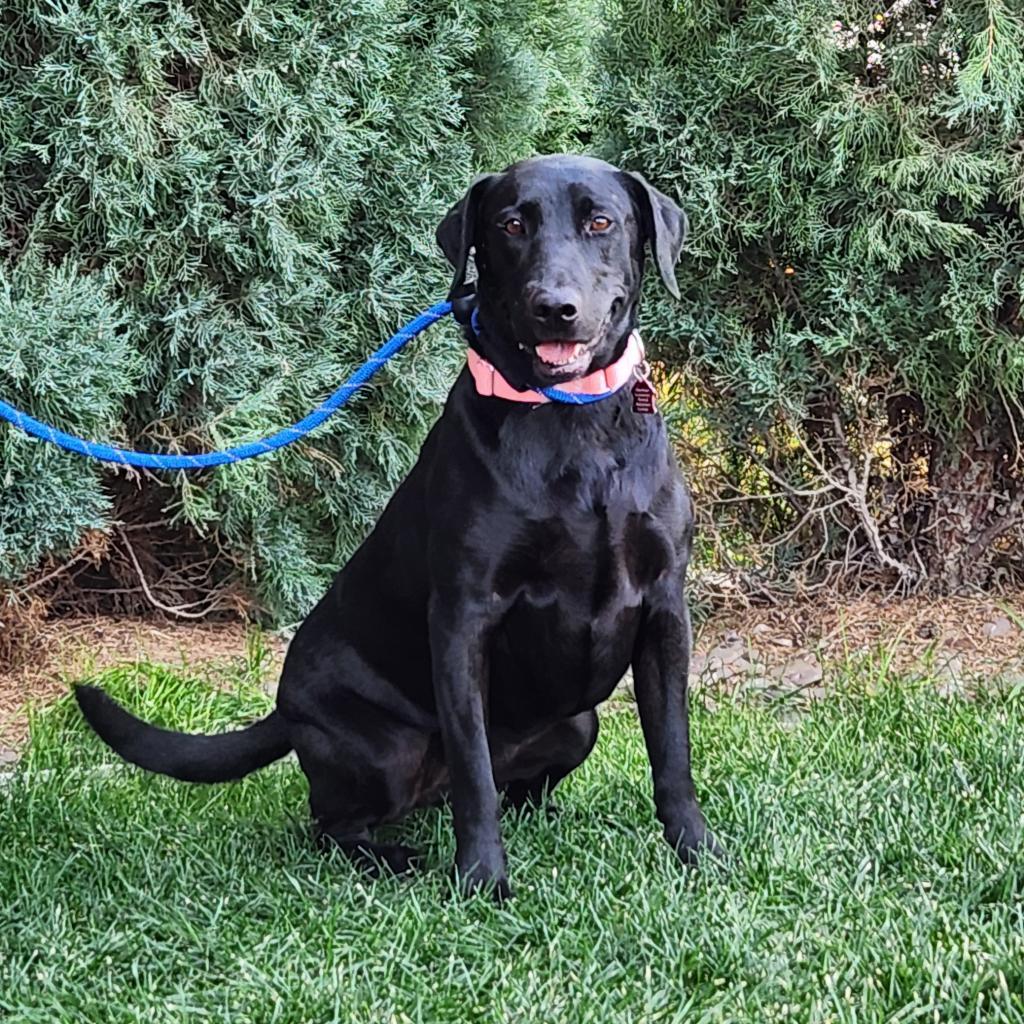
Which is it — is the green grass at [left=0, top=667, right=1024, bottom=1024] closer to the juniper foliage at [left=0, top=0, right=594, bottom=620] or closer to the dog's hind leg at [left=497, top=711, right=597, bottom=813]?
the dog's hind leg at [left=497, top=711, right=597, bottom=813]

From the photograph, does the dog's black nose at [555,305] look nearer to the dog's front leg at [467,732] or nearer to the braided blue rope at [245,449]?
the dog's front leg at [467,732]

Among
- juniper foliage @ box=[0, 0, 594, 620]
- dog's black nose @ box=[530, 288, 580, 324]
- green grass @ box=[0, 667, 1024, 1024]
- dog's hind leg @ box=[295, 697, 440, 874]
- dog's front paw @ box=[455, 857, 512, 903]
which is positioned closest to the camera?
green grass @ box=[0, 667, 1024, 1024]

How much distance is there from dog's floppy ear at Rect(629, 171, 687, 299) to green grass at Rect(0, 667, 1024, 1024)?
3.74ft

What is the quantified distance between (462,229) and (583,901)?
4.31 ft

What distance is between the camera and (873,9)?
4.28 metres

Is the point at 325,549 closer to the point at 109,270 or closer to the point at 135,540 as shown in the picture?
the point at 135,540

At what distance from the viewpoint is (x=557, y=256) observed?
2.45m

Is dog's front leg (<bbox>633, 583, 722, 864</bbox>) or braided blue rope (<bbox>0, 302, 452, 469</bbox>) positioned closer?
dog's front leg (<bbox>633, 583, 722, 864</bbox>)

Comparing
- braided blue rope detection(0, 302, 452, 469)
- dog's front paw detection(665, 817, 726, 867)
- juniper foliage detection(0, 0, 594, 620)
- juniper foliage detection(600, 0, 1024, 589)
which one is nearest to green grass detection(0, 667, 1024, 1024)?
dog's front paw detection(665, 817, 726, 867)

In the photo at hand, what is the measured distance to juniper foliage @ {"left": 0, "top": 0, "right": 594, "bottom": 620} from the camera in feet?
13.1

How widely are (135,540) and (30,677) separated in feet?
2.18

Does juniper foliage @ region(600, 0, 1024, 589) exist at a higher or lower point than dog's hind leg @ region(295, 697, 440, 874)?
higher

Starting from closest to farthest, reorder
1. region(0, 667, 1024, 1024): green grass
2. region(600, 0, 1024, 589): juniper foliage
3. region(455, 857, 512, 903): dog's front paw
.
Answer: region(0, 667, 1024, 1024): green grass < region(455, 857, 512, 903): dog's front paw < region(600, 0, 1024, 589): juniper foliage

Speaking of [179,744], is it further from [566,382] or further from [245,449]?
[566,382]
